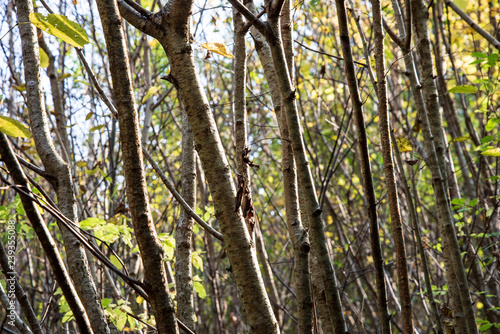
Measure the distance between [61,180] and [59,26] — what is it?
65 centimetres

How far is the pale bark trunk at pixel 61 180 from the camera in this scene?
1.19 meters

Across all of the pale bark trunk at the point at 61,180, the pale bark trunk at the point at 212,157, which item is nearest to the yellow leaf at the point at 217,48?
the pale bark trunk at the point at 212,157

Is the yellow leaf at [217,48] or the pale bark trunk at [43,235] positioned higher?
the yellow leaf at [217,48]

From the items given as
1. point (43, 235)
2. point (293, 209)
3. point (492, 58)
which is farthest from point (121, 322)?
point (492, 58)

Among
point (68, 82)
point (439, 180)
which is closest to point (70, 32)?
point (439, 180)

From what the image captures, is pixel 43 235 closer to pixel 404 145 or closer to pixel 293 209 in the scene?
pixel 293 209

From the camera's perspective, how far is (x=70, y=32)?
2.46ft

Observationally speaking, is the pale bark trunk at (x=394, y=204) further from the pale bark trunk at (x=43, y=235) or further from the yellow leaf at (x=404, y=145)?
the pale bark trunk at (x=43, y=235)

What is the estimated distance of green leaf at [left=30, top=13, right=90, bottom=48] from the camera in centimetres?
73

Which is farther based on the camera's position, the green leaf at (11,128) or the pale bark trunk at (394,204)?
the pale bark trunk at (394,204)

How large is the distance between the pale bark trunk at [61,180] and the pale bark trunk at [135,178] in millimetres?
448

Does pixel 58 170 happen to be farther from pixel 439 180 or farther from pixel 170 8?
pixel 439 180

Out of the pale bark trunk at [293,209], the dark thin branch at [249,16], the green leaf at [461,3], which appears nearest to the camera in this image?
the dark thin branch at [249,16]

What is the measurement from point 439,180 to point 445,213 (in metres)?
0.12
